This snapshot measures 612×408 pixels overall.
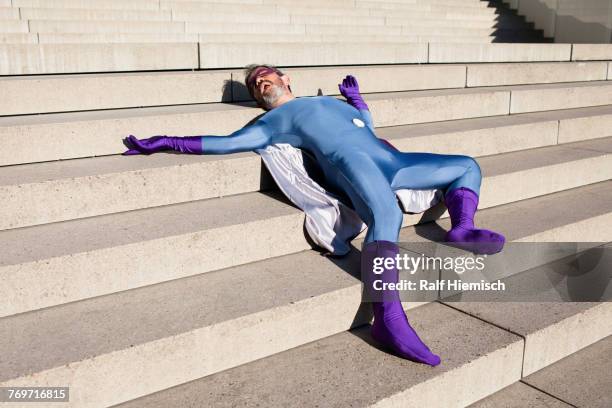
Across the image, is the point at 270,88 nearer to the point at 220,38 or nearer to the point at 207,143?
the point at 207,143

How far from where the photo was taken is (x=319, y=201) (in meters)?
3.10

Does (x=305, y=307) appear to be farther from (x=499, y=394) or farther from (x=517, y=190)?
(x=517, y=190)

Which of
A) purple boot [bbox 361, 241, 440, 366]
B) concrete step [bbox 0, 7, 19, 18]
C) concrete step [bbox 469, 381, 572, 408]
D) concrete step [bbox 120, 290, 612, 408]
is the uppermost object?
concrete step [bbox 0, 7, 19, 18]

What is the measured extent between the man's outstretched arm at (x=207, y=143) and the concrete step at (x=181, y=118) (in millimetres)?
157

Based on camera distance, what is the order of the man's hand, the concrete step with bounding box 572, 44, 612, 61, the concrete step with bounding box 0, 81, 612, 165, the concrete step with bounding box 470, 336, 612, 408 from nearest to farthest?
the concrete step with bounding box 470, 336, 612, 408
the concrete step with bounding box 0, 81, 612, 165
the man's hand
the concrete step with bounding box 572, 44, 612, 61

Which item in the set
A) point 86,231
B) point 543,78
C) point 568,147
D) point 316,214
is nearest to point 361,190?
point 316,214

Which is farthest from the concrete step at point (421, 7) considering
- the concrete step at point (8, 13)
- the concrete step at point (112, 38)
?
the concrete step at point (8, 13)

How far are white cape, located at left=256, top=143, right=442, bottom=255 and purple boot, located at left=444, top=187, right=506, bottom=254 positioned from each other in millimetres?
176

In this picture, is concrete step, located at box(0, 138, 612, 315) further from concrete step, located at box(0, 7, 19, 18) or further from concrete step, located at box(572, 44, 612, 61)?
concrete step, located at box(572, 44, 612, 61)

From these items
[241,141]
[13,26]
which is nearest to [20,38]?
[13,26]

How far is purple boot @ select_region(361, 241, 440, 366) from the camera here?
236 centimetres

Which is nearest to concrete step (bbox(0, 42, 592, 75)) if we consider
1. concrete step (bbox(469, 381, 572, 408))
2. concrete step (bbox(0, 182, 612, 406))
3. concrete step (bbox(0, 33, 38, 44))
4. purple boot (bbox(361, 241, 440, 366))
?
concrete step (bbox(0, 33, 38, 44))

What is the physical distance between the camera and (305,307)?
2.48 meters

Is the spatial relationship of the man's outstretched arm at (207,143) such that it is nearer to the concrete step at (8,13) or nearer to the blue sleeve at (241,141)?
the blue sleeve at (241,141)
